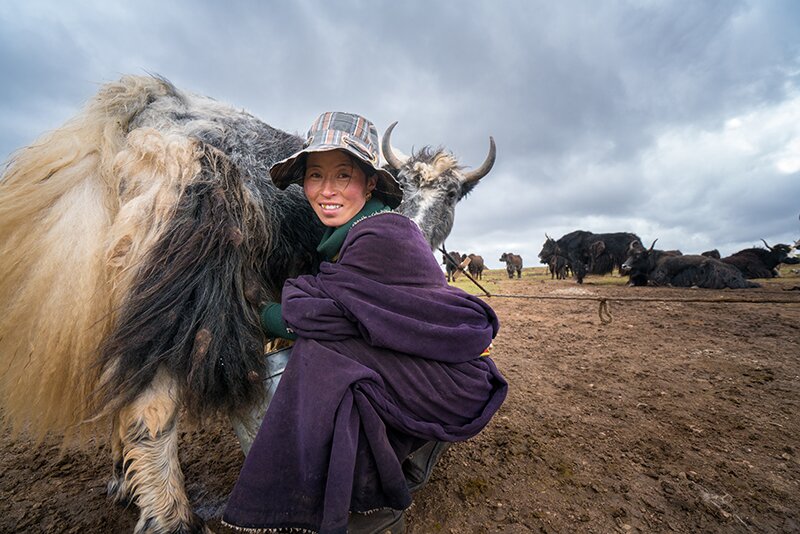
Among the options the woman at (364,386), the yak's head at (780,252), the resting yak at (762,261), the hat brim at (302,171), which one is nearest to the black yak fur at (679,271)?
the resting yak at (762,261)

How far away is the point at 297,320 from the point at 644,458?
6.87 feet

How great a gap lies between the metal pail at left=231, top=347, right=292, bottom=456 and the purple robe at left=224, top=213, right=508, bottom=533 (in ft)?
1.14

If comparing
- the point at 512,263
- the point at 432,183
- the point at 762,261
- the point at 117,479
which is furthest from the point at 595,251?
the point at 117,479

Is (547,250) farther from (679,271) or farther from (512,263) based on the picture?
(679,271)

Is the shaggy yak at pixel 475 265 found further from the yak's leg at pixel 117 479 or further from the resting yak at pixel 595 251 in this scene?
the yak's leg at pixel 117 479

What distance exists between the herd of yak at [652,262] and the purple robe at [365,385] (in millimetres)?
7106

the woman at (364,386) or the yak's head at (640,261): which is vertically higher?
the yak's head at (640,261)

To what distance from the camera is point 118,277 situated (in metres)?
1.28

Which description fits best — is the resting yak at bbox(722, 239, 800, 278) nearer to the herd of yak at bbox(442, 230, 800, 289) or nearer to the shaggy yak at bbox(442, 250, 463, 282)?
the herd of yak at bbox(442, 230, 800, 289)

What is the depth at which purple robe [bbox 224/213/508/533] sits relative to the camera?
0.98 metres

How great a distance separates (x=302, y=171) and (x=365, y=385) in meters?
1.15

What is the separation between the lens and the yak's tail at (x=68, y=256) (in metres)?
1.27

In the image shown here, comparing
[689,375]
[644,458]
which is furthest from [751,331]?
[644,458]

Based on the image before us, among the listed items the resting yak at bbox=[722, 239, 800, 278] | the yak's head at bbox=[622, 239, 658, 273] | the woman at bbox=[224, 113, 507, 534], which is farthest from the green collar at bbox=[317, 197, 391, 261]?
the resting yak at bbox=[722, 239, 800, 278]
